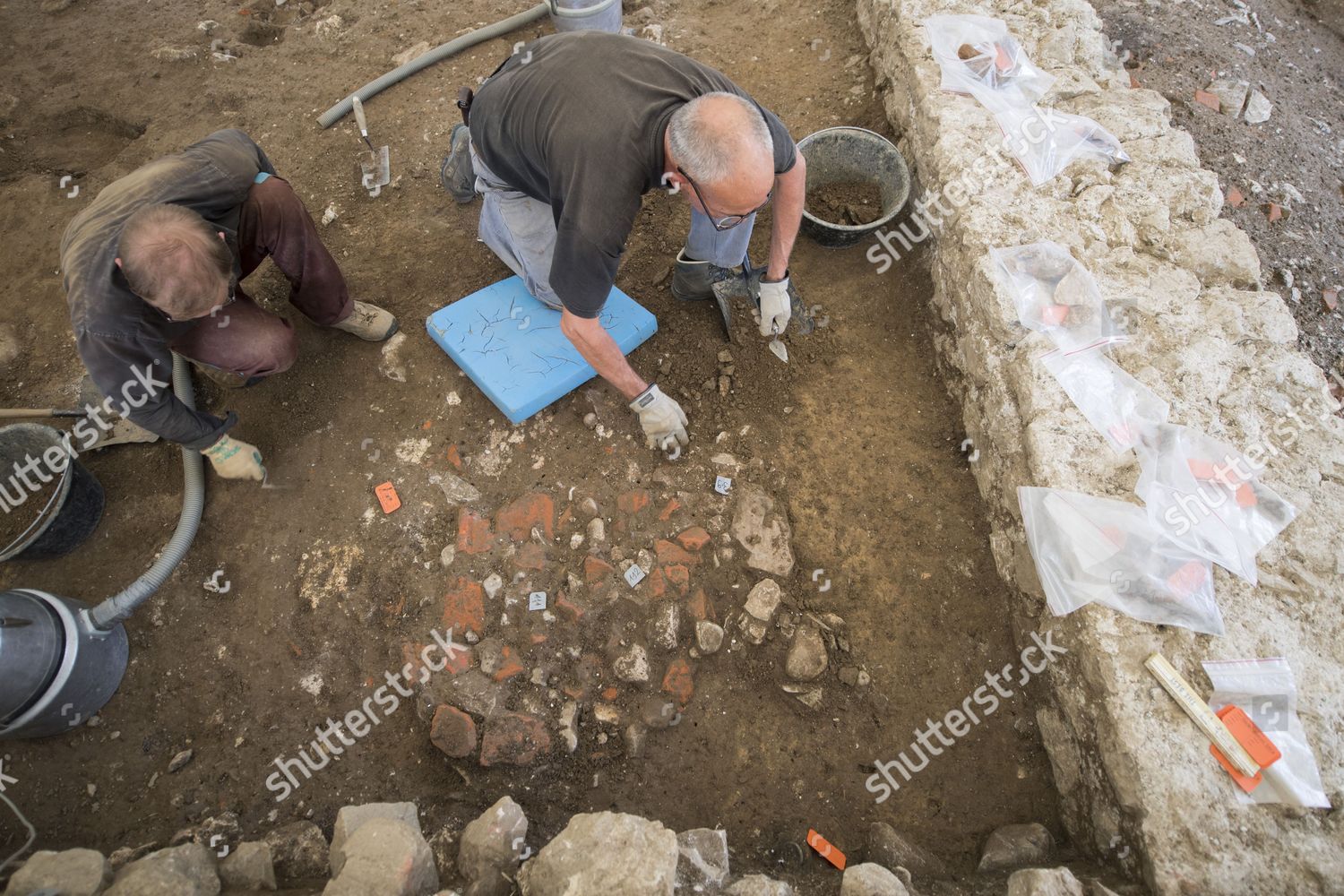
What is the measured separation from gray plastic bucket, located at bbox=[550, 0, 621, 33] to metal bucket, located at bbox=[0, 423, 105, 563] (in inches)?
130

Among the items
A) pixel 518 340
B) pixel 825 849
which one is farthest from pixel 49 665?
pixel 825 849

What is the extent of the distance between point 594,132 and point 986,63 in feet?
7.52

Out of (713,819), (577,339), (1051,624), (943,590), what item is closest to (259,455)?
(577,339)

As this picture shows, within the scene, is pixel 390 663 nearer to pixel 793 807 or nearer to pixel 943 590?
pixel 793 807

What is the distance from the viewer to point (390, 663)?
247cm

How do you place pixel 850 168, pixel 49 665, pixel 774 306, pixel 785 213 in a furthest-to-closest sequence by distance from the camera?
pixel 850 168, pixel 774 306, pixel 785 213, pixel 49 665

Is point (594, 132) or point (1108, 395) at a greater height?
point (594, 132)

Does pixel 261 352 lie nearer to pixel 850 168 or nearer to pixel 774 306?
pixel 774 306

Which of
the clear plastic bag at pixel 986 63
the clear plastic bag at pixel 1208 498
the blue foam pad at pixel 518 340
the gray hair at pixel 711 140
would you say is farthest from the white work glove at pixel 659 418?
the clear plastic bag at pixel 986 63

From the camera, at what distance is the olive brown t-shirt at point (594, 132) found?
2031mm

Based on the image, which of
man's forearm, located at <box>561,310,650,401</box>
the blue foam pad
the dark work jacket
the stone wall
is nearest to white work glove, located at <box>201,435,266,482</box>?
the dark work jacket

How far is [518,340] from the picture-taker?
2.90m

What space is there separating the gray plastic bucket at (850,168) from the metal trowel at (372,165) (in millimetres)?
2257

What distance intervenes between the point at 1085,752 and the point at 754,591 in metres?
1.15
